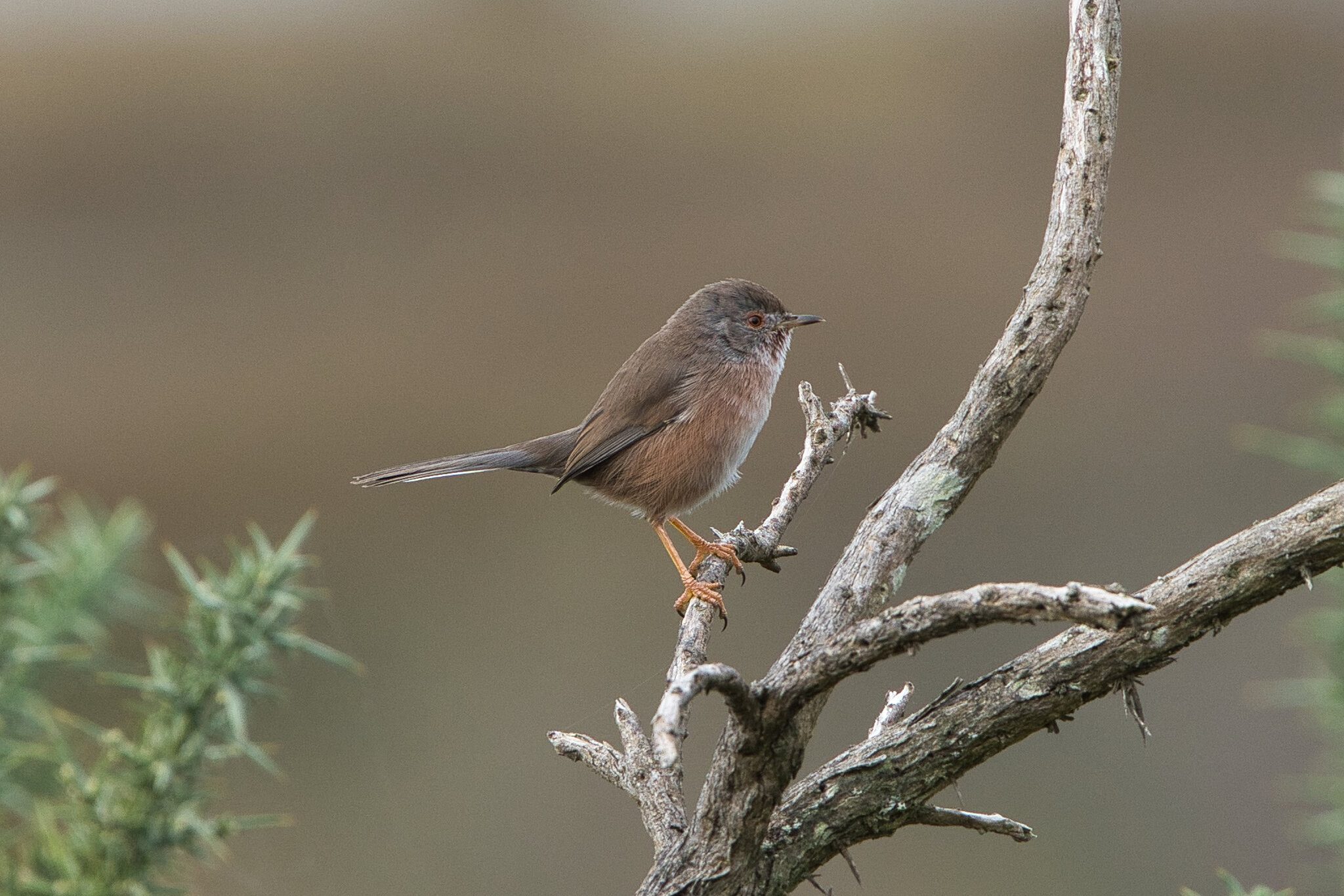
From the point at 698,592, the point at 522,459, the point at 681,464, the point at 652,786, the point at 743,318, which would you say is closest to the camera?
the point at 652,786

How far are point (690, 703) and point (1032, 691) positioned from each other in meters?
0.64

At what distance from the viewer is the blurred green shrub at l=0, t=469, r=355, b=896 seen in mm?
2002

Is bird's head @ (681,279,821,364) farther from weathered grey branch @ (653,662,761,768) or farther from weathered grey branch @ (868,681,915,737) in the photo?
weathered grey branch @ (653,662,761,768)

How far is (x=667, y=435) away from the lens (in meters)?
4.23

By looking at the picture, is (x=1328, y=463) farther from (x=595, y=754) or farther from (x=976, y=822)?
(x=595, y=754)

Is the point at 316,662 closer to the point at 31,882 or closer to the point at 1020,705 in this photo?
the point at 31,882

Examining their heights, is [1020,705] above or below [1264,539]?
below

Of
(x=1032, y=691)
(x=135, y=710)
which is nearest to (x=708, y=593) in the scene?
(x=1032, y=691)

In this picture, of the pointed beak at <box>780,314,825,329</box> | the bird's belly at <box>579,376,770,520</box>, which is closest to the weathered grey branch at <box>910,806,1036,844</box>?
the bird's belly at <box>579,376,770,520</box>

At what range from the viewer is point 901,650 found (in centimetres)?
167

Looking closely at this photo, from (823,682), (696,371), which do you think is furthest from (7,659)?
(696,371)

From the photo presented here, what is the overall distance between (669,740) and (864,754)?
0.74 metres

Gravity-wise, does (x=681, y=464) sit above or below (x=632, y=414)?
below

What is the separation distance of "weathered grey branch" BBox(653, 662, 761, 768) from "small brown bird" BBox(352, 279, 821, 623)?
2.22 metres
